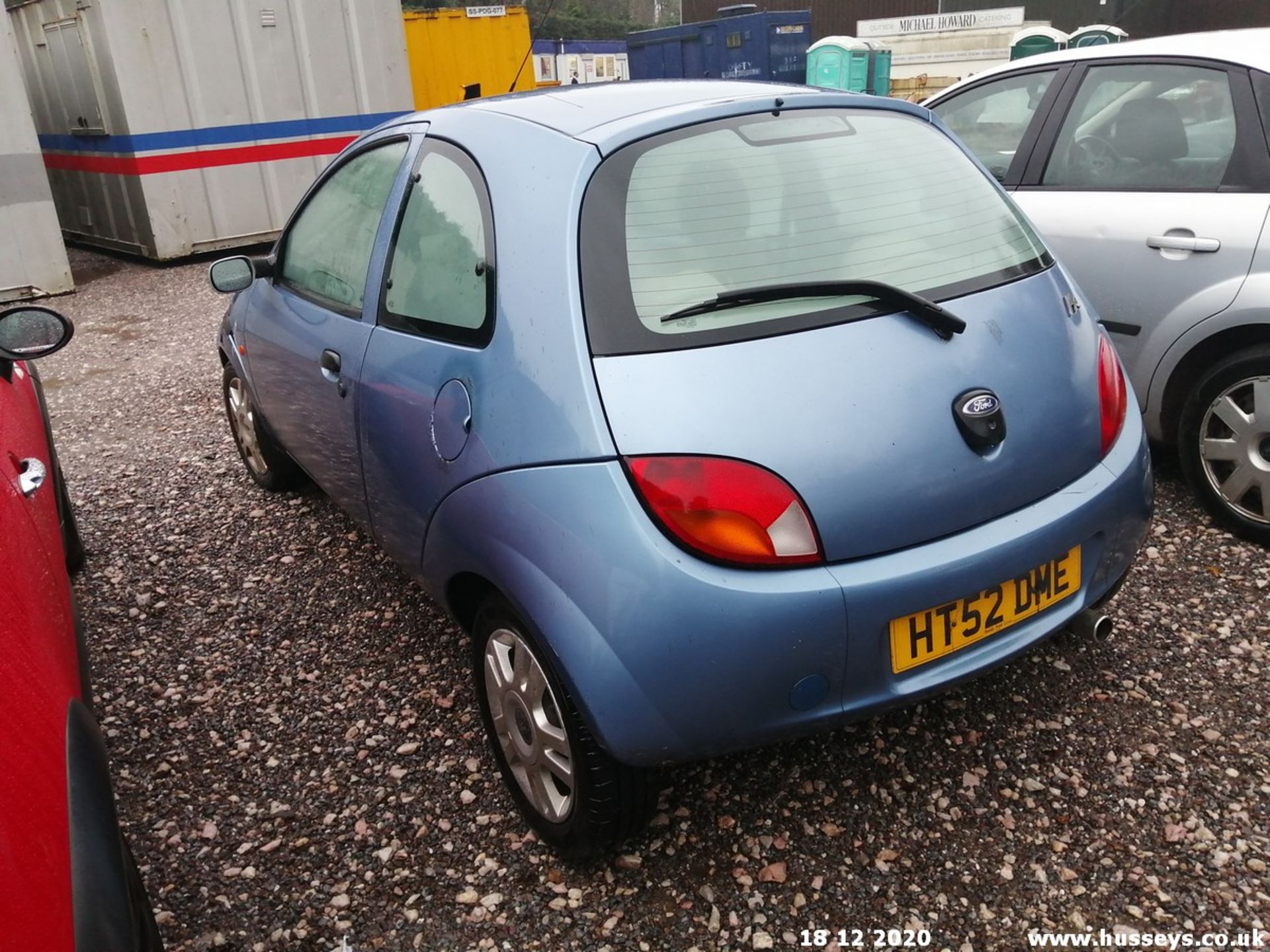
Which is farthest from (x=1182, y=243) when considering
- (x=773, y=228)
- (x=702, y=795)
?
(x=702, y=795)

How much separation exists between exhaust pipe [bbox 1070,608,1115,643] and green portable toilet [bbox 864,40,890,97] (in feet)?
52.1

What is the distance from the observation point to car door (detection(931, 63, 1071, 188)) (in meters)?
4.13

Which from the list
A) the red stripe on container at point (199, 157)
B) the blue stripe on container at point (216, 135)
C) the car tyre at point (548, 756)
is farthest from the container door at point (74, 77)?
the car tyre at point (548, 756)

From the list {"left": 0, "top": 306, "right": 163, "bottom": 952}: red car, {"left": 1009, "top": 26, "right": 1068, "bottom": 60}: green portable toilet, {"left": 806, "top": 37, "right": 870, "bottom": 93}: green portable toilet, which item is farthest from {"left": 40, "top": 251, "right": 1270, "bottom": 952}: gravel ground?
{"left": 806, "top": 37, "right": 870, "bottom": 93}: green portable toilet

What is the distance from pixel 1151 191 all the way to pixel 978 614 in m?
2.40

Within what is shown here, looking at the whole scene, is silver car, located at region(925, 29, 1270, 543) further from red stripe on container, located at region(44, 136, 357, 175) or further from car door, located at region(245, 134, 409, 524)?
red stripe on container, located at region(44, 136, 357, 175)

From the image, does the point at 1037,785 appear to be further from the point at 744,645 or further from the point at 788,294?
the point at 788,294

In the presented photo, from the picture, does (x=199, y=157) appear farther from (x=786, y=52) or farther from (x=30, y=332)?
(x=786, y=52)

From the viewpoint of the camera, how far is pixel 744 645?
73.5 inches

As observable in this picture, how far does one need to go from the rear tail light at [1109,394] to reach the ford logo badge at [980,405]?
15.8 inches

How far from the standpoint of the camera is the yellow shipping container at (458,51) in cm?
1506

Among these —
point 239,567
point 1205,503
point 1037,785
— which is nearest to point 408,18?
point 239,567

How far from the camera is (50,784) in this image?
1409mm

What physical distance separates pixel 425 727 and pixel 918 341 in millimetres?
1770
